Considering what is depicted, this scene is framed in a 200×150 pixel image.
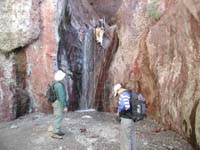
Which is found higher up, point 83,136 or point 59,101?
point 59,101

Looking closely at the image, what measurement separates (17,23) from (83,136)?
5617 mm

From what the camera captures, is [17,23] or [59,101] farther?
[17,23]

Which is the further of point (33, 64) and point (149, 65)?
point (33, 64)

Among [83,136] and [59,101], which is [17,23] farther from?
[83,136]

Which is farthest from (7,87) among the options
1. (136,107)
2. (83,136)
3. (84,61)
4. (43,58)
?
(136,107)

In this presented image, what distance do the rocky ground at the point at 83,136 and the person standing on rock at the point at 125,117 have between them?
65.0 inches

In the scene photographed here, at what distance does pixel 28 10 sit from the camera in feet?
50.1

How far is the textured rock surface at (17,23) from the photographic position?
49.1 ft

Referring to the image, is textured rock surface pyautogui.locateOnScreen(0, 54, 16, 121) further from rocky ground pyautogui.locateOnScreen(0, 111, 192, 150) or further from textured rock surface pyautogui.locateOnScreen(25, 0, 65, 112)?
textured rock surface pyautogui.locateOnScreen(25, 0, 65, 112)

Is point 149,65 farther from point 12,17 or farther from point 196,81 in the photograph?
point 12,17

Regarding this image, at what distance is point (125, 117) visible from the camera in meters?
8.76

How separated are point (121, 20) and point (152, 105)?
4304 mm

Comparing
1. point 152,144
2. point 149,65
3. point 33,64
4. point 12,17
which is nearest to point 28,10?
point 12,17

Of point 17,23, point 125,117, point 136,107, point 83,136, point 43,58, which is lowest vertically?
point 83,136
